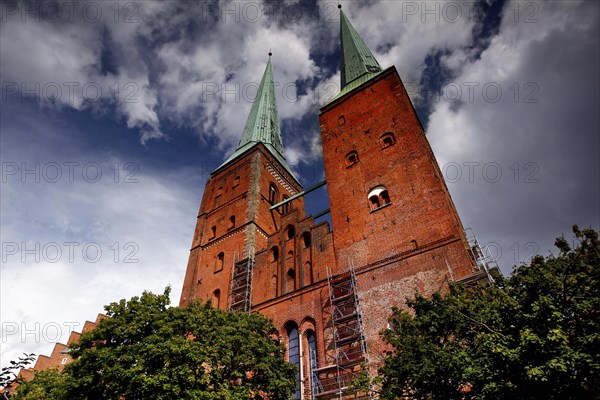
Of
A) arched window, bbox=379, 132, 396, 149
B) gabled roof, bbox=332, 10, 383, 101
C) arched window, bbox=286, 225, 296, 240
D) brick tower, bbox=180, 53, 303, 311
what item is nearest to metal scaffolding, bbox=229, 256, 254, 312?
brick tower, bbox=180, 53, 303, 311

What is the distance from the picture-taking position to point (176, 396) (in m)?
12.5

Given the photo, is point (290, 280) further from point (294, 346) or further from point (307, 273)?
point (294, 346)

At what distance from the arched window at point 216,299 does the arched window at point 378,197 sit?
11.7 meters

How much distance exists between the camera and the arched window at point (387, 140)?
23266mm

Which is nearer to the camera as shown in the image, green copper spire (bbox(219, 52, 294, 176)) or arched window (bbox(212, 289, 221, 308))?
arched window (bbox(212, 289, 221, 308))

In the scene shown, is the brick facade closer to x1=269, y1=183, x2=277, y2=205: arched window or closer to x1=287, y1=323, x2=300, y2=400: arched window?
x1=287, y1=323, x2=300, y2=400: arched window

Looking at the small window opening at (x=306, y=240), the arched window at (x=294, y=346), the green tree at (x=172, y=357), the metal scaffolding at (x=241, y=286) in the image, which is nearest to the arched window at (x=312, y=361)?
the arched window at (x=294, y=346)

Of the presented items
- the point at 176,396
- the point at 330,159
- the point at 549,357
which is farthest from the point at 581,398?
the point at 330,159

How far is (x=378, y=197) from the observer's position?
21.4 metres

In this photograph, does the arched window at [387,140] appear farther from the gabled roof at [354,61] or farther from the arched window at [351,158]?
the gabled roof at [354,61]

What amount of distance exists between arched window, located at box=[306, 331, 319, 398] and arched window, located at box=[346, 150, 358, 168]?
10.9 meters

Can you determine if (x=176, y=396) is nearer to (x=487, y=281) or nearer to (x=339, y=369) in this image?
(x=339, y=369)

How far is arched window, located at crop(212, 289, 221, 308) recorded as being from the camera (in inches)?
963

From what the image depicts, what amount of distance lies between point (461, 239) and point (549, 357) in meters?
8.40
